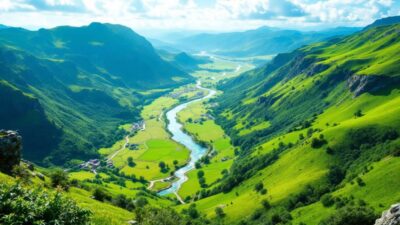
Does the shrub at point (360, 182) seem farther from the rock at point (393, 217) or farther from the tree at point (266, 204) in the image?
the rock at point (393, 217)

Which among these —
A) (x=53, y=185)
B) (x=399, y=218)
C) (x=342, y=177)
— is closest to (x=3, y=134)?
(x=53, y=185)

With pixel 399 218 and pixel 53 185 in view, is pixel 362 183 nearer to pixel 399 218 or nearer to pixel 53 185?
pixel 399 218

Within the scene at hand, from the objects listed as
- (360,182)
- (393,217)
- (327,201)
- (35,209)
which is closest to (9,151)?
(35,209)

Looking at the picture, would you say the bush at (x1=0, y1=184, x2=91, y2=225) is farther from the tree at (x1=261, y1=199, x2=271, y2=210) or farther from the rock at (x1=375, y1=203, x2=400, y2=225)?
the tree at (x1=261, y1=199, x2=271, y2=210)

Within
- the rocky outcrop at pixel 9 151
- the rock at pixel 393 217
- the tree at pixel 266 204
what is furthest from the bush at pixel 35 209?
the tree at pixel 266 204

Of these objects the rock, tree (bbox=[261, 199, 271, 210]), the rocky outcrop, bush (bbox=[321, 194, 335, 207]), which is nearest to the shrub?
bush (bbox=[321, 194, 335, 207])

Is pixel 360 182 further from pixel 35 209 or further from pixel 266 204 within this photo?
pixel 35 209
